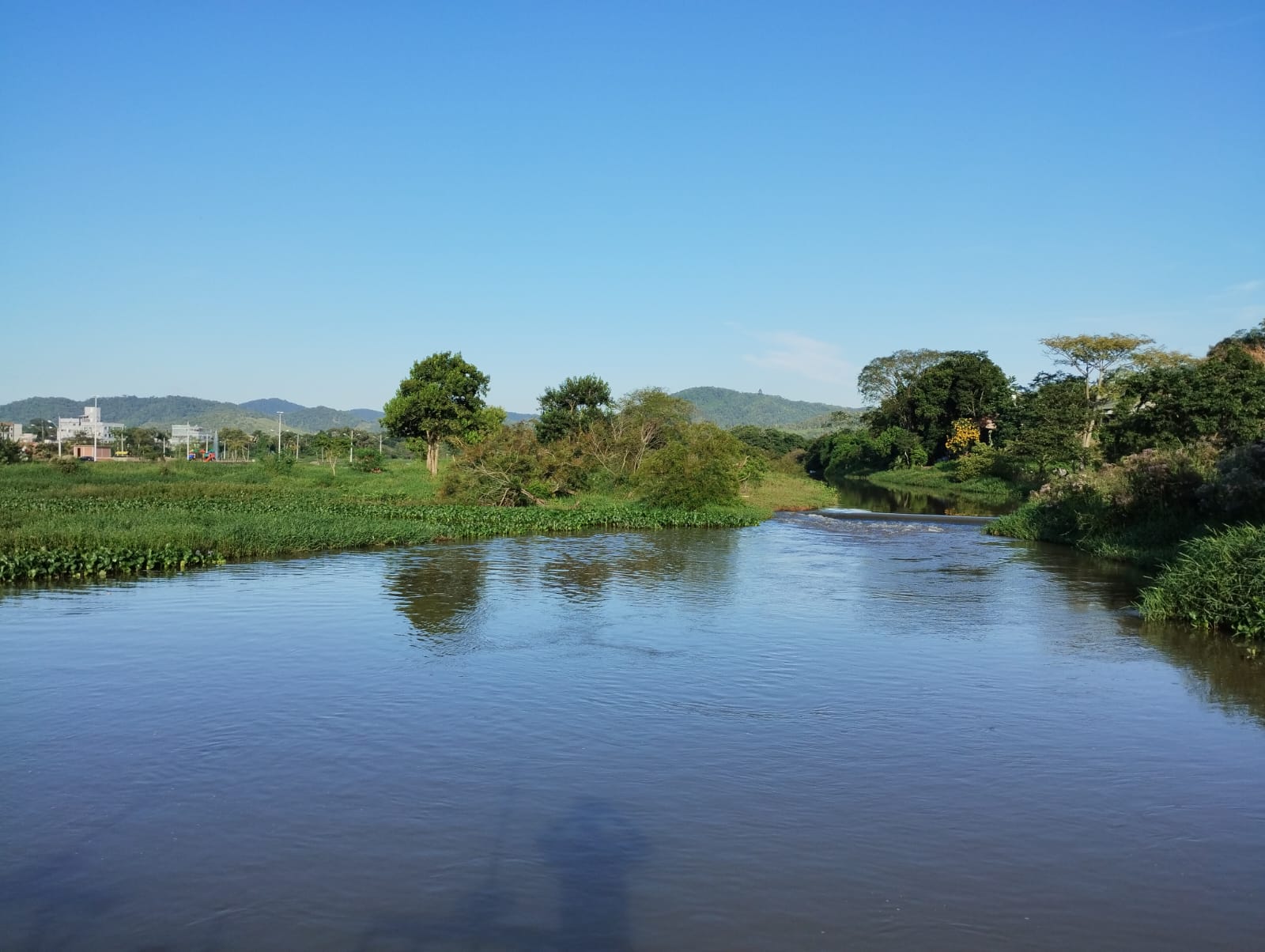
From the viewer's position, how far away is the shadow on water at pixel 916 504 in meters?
45.7

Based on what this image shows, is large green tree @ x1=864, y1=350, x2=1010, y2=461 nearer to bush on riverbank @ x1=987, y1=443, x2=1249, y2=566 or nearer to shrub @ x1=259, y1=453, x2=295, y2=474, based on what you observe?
bush on riverbank @ x1=987, y1=443, x2=1249, y2=566

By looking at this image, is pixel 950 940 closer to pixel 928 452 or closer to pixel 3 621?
pixel 3 621

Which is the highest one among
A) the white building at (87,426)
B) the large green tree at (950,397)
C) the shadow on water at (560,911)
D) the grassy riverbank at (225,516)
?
the large green tree at (950,397)

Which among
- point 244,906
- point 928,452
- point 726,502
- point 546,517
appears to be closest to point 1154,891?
point 244,906

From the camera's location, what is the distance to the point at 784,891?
Result: 6742 mm

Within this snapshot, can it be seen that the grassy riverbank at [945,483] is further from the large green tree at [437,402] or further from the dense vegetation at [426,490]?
the large green tree at [437,402]

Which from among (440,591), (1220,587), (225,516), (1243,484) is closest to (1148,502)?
(1243,484)

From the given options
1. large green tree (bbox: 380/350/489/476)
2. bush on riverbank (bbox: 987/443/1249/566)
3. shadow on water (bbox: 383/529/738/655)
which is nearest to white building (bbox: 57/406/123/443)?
large green tree (bbox: 380/350/489/476)

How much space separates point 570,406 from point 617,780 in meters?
43.5

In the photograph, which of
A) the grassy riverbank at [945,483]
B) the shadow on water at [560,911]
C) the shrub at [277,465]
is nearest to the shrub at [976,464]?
the grassy riverbank at [945,483]

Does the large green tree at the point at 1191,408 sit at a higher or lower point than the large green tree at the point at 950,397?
lower

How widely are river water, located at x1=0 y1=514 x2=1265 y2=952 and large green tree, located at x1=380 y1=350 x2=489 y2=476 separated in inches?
1264

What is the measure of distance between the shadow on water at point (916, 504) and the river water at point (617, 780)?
28788 mm

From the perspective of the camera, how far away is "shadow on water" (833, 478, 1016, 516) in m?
45.7
